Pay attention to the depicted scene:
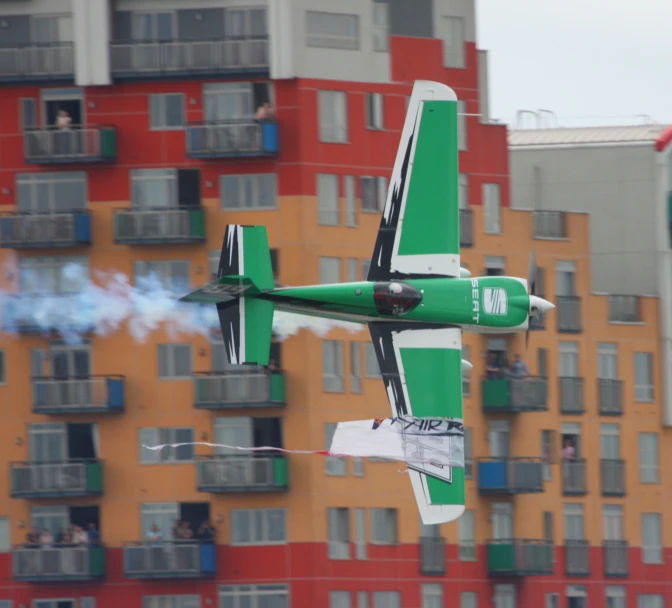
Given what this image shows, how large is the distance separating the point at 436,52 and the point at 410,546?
16592mm

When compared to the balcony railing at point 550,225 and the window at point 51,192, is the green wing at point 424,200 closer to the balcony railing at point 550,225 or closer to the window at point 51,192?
the window at point 51,192

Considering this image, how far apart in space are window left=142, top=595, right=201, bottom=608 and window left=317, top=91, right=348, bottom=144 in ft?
51.6

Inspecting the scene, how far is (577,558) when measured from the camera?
80250mm

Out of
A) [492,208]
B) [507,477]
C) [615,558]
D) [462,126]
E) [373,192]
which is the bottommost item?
[615,558]

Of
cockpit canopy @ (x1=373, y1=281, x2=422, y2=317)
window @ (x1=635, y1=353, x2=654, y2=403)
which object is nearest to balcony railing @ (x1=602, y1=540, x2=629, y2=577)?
window @ (x1=635, y1=353, x2=654, y2=403)

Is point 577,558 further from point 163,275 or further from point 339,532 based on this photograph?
point 163,275

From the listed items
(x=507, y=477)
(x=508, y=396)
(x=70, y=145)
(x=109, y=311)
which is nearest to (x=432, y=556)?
(x=507, y=477)

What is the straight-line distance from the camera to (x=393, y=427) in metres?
59.1

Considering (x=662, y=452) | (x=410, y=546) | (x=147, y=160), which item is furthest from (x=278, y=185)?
(x=662, y=452)

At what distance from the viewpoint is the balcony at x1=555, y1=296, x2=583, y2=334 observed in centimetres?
7975

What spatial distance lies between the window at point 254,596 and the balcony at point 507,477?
27.4 ft

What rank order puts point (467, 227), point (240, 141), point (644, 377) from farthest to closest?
1. point (644, 377)
2. point (467, 227)
3. point (240, 141)

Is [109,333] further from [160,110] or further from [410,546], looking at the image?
[410,546]

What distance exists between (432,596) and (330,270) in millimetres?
11629
